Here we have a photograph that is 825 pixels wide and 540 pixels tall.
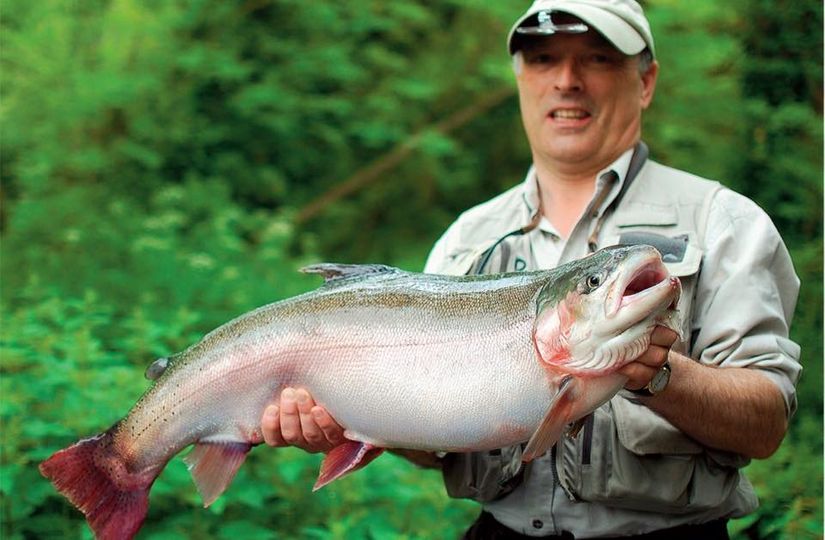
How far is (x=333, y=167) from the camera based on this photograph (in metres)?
8.61

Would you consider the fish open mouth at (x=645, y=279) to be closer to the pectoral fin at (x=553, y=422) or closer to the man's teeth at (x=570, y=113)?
the pectoral fin at (x=553, y=422)

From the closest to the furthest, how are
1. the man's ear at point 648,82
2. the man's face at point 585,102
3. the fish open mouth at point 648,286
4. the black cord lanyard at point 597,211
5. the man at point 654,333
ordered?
the fish open mouth at point 648,286, the man at point 654,333, the black cord lanyard at point 597,211, the man's face at point 585,102, the man's ear at point 648,82

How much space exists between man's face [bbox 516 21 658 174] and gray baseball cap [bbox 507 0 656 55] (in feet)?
0.21

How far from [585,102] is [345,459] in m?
1.22

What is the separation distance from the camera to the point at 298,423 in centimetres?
245

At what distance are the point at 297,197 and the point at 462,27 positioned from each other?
85.4 inches

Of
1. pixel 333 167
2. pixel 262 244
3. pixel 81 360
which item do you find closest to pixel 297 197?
pixel 333 167

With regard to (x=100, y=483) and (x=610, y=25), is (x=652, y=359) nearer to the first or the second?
(x=610, y=25)

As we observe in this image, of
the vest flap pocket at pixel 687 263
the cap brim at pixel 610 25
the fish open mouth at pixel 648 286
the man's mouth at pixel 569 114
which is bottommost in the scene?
the vest flap pocket at pixel 687 263

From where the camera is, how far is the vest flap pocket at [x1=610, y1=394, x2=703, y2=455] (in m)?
2.39

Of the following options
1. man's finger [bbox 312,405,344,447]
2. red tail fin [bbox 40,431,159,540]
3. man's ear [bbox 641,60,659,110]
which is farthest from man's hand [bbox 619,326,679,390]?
red tail fin [bbox 40,431,159,540]

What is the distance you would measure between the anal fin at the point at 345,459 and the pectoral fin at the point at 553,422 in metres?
0.47

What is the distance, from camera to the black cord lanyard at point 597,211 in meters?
2.67

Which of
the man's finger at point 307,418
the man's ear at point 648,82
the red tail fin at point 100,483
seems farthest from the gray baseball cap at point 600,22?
the red tail fin at point 100,483
